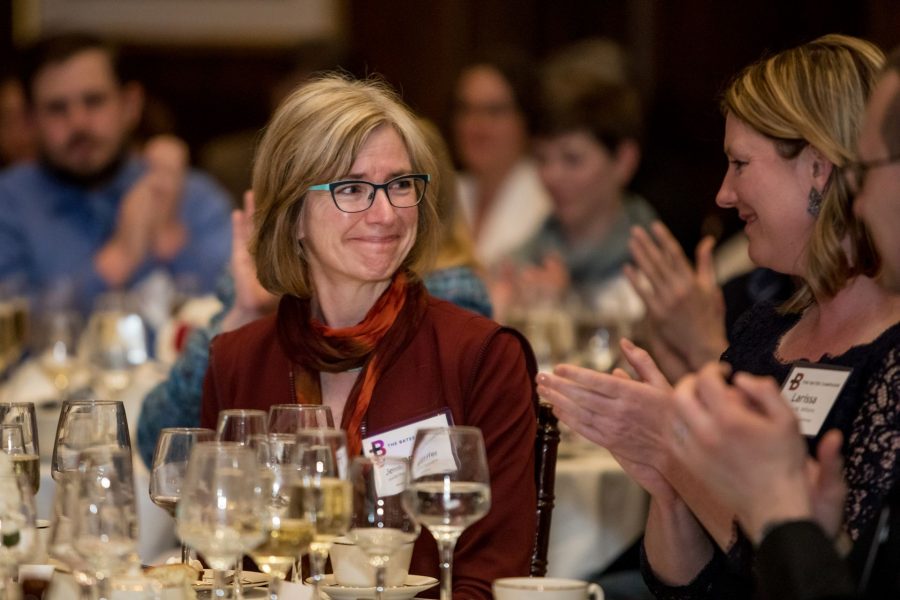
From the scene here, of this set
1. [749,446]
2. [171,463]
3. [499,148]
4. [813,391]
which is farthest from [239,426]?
[499,148]

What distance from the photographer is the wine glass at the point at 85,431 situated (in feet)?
6.91

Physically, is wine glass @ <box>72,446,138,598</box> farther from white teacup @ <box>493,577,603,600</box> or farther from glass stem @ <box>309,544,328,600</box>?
white teacup @ <box>493,577,603,600</box>

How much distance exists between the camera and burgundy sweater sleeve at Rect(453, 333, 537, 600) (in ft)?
7.43

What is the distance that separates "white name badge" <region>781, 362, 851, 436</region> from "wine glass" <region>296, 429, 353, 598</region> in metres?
0.76

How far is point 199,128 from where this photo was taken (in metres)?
8.77

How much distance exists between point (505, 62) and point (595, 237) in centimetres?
112

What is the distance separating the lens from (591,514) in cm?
347

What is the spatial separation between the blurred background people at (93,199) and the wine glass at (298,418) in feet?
13.0

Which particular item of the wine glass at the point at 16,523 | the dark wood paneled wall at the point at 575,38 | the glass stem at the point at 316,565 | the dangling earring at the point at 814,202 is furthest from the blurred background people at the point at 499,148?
the wine glass at the point at 16,523

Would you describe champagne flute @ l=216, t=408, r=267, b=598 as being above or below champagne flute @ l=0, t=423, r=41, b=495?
above

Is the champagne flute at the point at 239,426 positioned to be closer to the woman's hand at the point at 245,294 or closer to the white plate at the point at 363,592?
the white plate at the point at 363,592

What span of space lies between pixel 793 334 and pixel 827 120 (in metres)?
0.39

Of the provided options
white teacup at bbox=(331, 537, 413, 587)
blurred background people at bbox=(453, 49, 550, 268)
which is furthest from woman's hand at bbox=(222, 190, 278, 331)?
blurred background people at bbox=(453, 49, 550, 268)

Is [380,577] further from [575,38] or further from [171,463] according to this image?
[575,38]
